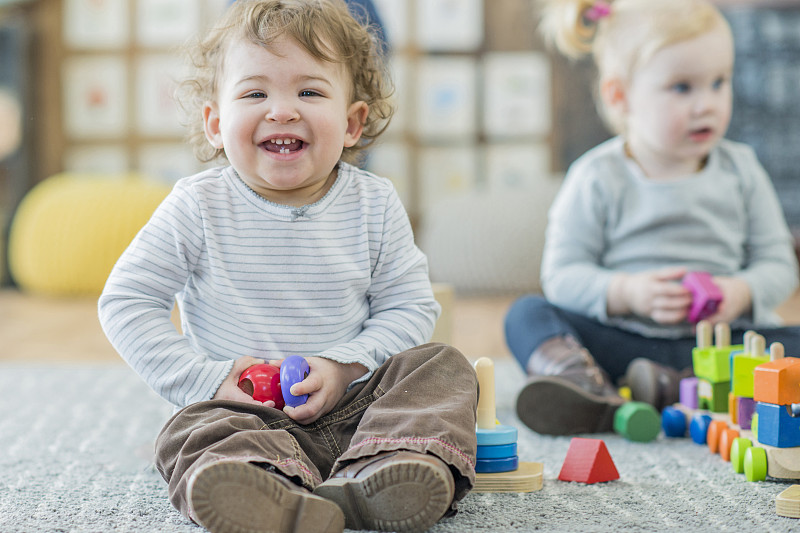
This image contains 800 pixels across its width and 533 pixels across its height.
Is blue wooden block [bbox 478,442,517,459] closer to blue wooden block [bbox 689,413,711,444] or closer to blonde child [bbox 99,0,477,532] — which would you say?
blonde child [bbox 99,0,477,532]

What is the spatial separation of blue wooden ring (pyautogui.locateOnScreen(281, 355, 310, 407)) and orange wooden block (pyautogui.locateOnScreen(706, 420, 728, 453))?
46 cm

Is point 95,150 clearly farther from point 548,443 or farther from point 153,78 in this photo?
point 548,443

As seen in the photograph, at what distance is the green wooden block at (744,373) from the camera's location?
91cm

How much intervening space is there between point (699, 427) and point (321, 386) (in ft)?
1.50

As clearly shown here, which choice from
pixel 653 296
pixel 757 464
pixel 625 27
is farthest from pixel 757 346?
pixel 625 27

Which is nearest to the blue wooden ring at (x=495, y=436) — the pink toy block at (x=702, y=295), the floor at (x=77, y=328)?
the pink toy block at (x=702, y=295)

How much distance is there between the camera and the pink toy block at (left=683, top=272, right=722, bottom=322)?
1.14 metres

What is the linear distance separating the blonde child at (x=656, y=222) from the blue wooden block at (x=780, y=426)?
0.97 feet

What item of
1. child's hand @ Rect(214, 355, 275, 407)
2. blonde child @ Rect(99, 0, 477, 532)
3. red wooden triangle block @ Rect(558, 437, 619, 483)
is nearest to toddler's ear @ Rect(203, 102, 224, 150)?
blonde child @ Rect(99, 0, 477, 532)

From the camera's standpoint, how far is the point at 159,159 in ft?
9.68

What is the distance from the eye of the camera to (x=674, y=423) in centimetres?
104

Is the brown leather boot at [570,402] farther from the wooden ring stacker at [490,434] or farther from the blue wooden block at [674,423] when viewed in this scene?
the wooden ring stacker at [490,434]

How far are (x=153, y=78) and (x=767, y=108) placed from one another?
190 cm

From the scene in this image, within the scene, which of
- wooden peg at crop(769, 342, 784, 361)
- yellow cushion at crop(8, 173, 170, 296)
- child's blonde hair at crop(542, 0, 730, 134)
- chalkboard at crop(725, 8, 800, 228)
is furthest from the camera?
chalkboard at crop(725, 8, 800, 228)
